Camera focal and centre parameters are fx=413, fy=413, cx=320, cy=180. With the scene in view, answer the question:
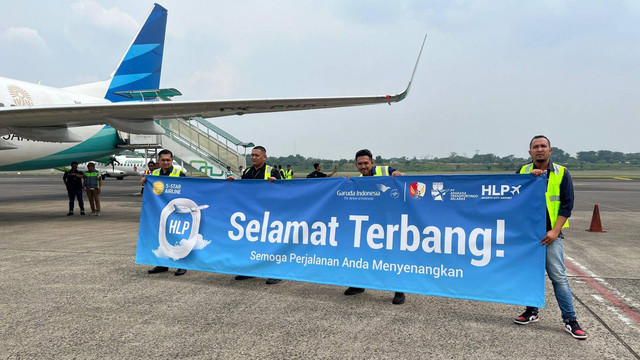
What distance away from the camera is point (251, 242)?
562 centimetres

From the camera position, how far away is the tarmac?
11.8 ft

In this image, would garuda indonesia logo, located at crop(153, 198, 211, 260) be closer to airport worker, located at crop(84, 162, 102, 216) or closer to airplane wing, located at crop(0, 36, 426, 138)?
airplane wing, located at crop(0, 36, 426, 138)

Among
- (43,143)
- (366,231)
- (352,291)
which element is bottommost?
(352,291)

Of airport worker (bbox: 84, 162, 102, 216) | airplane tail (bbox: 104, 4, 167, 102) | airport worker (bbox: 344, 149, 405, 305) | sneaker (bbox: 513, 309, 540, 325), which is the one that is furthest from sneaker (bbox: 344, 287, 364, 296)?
airplane tail (bbox: 104, 4, 167, 102)

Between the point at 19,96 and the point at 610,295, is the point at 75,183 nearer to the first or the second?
the point at 19,96

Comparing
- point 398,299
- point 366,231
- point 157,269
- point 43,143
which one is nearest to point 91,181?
point 43,143

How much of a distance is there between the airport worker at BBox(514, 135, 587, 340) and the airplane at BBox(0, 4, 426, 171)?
198 inches

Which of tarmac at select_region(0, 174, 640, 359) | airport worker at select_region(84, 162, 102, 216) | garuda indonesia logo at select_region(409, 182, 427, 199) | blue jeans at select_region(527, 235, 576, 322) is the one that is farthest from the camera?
airport worker at select_region(84, 162, 102, 216)

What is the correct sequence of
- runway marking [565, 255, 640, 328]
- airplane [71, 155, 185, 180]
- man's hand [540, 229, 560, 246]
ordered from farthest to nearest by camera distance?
airplane [71, 155, 185, 180] → runway marking [565, 255, 640, 328] → man's hand [540, 229, 560, 246]

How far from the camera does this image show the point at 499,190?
4609 mm

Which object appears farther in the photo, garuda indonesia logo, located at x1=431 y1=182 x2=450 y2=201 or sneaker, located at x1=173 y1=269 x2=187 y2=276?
sneaker, located at x1=173 y1=269 x2=187 y2=276

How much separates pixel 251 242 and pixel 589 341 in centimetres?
391

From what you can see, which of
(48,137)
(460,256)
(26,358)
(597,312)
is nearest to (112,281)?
(26,358)

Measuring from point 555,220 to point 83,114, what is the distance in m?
11.2
